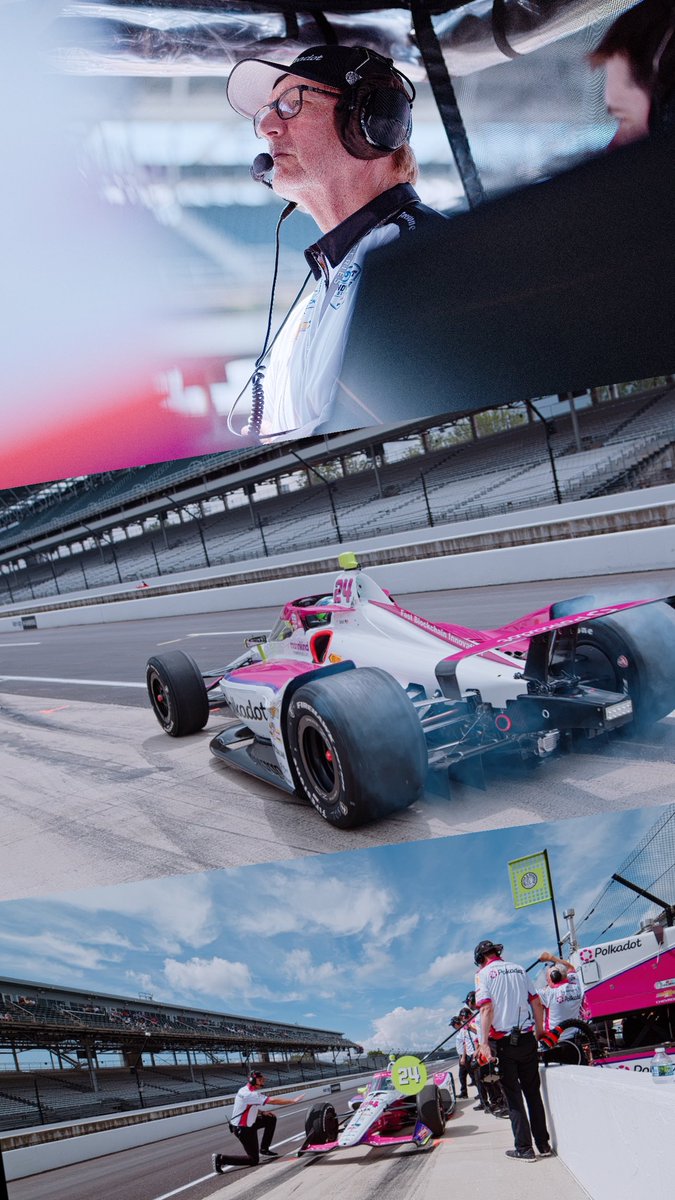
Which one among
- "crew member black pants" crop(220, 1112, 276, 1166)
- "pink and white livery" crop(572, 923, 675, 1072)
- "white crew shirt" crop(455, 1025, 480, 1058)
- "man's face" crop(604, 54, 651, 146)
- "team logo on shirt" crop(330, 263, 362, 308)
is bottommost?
"pink and white livery" crop(572, 923, 675, 1072)

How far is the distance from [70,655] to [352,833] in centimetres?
65

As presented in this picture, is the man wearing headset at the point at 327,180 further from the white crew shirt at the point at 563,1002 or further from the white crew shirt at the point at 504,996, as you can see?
the white crew shirt at the point at 563,1002

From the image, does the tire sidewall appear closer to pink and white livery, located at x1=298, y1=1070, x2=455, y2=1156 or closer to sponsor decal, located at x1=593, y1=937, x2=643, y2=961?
pink and white livery, located at x1=298, y1=1070, x2=455, y2=1156

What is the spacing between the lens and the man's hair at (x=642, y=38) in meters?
2.31

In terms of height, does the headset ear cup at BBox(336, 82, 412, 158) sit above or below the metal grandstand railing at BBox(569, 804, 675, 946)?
above

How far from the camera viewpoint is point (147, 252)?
77.7 inches

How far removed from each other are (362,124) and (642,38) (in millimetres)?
880

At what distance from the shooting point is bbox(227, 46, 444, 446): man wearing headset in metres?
1.96

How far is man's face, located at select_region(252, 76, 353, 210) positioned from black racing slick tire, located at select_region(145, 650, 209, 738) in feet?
3.35

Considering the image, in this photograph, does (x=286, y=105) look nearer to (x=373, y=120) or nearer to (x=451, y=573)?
(x=373, y=120)

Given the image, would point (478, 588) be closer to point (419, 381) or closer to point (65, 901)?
point (419, 381)

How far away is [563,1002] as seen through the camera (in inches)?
118

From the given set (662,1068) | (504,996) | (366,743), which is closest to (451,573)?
(366,743)

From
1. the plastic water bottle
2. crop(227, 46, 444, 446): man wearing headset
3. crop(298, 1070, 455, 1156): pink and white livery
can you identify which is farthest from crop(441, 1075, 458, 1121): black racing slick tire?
Answer: crop(227, 46, 444, 446): man wearing headset
